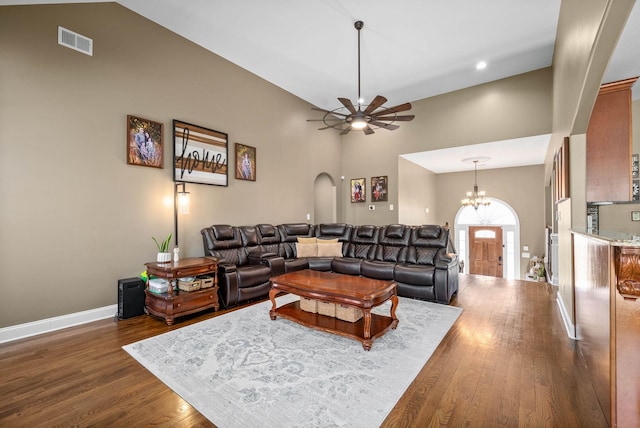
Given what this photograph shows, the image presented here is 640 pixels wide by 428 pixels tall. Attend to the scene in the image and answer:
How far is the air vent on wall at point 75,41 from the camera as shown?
3.22 metres

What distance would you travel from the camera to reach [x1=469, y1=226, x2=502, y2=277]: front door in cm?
860

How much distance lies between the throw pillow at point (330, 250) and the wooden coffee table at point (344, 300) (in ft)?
6.32

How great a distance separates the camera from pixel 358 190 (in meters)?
7.48

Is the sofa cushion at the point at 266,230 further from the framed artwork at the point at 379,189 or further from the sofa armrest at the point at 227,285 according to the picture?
the framed artwork at the point at 379,189

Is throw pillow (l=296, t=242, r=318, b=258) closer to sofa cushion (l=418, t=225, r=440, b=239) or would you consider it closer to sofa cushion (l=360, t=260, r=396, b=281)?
sofa cushion (l=360, t=260, r=396, b=281)

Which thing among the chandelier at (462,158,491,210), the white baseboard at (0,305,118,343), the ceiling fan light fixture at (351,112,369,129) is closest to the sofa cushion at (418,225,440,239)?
the ceiling fan light fixture at (351,112,369,129)

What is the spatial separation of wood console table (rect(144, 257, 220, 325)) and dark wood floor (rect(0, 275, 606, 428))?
18cm

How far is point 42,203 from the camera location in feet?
10.2

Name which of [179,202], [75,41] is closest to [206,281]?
[179,202]

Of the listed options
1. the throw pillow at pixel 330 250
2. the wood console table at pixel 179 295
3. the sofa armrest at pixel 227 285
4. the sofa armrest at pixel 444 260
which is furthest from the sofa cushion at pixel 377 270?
the wood console table at pixel 179 295

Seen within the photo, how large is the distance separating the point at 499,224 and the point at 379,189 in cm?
427

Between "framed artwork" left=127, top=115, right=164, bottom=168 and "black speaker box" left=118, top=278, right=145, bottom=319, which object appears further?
"framed artwork" left=127, top=115, right=164, bottom=168

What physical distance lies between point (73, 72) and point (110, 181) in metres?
1.29

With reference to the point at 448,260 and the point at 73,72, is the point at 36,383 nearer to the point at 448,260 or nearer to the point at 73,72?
the point at 73,72
